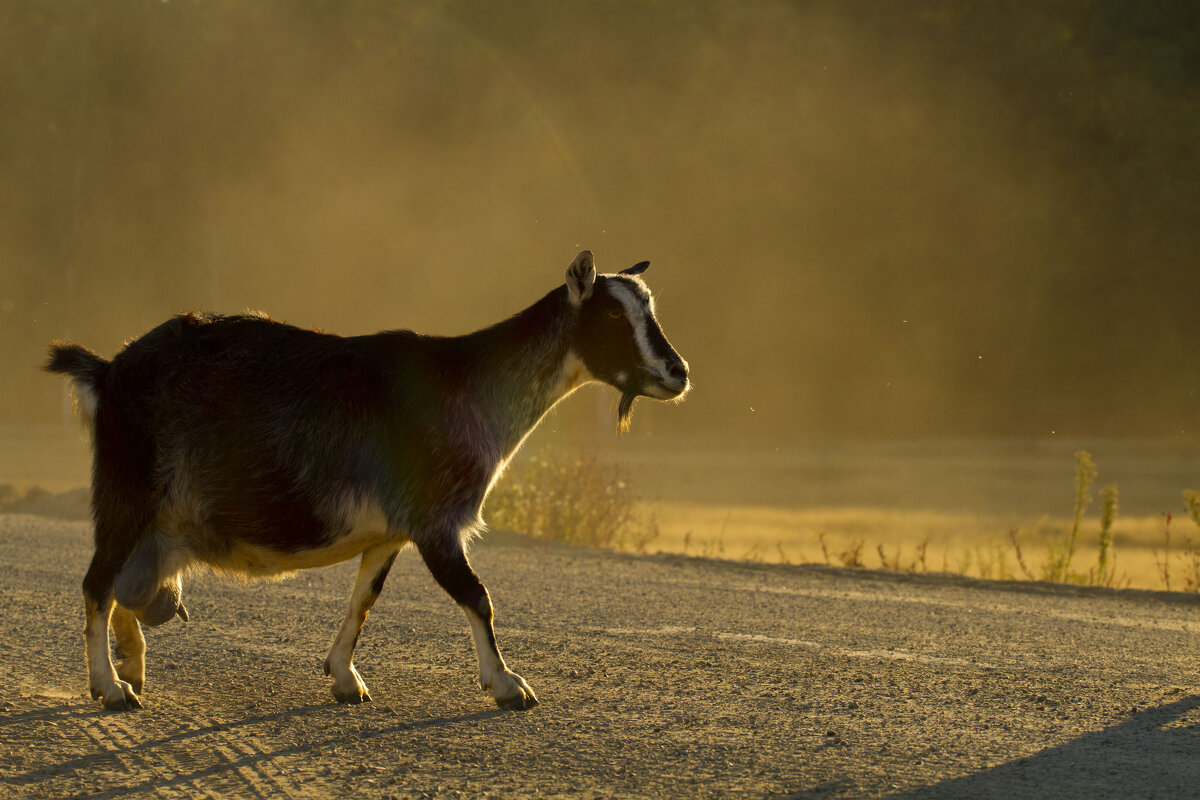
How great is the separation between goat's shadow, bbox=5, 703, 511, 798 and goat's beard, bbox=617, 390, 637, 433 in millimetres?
1668

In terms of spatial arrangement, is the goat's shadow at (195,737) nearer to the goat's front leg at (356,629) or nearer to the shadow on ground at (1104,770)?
the goat's front leg at (356,629)


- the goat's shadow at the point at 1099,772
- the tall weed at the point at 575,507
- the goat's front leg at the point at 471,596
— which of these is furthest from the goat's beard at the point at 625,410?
the tall weed at the point at 575,507

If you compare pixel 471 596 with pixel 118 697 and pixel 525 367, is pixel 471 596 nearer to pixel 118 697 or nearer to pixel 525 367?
pixel 525 367

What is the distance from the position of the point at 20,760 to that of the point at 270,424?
5.85ft

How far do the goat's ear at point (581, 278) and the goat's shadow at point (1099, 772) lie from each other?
2688mm

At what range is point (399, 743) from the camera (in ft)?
17.5

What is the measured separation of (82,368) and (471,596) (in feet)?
7.67

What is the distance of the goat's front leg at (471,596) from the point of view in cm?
579

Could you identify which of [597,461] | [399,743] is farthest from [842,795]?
[597,461]

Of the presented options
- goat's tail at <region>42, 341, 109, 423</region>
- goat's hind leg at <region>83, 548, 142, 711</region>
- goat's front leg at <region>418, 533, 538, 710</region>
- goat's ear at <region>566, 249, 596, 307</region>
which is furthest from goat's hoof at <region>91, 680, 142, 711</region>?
goat's ear at <region>566, 249, 596, 307</region>

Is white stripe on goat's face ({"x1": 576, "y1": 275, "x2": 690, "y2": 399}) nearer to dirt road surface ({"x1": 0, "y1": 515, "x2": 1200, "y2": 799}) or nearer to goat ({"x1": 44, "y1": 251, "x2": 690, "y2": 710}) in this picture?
goat ({"x1": 44, "y1": 251, "x2": 690, "y2": 710})

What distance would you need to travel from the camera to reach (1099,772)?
5008 millimetres

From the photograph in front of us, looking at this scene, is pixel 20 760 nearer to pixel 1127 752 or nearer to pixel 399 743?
pixel 399 743

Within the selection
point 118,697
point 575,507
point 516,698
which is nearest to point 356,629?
point 516,698
